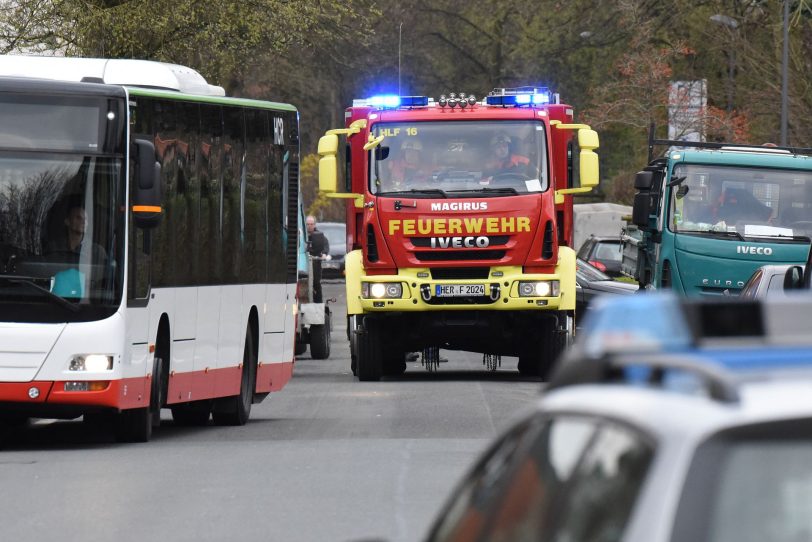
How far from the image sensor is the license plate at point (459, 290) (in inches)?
818

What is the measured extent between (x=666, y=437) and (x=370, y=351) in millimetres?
18855

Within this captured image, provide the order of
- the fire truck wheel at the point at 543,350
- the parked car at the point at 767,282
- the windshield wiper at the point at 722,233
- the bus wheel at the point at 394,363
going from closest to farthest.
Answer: the parked car at the point at 767,282 < the fire truck wheel at the point at 543,350 < the bus wheel at the point at 394,363 < the windshield wiper at the point at 722,233

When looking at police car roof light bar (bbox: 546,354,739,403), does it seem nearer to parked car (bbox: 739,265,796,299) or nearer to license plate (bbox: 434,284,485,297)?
parked car (bbox: 739,265,796,299)

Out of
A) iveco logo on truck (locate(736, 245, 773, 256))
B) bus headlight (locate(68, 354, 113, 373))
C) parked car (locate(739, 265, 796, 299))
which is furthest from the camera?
iveco logo on truck (locate(736, 245, 773, 256))

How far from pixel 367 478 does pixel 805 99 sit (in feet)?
115

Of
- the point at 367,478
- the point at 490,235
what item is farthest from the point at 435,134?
the point at 367,478

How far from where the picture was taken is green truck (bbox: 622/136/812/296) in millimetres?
23562

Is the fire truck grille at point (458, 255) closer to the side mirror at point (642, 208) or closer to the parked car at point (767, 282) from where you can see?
the parked car at point (767, 282)

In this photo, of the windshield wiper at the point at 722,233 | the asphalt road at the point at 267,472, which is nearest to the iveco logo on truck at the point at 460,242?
the asphalt road at the point at 267,472

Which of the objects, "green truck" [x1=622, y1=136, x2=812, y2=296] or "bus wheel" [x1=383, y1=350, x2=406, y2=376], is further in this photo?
"green truck" [x1=622, y1=136, x2=812, y2=296]

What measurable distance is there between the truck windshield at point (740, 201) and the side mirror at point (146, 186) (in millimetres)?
11063

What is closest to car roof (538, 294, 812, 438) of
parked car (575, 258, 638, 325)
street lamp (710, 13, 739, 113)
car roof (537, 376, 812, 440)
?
car roof (537, 376, 812, 440)

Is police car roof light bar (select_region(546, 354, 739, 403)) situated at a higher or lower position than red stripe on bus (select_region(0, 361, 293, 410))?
higher

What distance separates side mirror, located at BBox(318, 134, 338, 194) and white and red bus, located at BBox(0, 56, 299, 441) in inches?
167
